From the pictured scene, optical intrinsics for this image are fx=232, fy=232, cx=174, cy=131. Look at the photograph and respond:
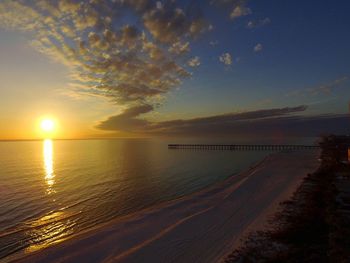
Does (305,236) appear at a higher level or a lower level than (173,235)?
higher

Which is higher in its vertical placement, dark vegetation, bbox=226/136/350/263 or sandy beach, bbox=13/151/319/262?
dark vegetation, bbox=226/136/350/263

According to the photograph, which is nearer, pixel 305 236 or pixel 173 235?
pixel 305 236

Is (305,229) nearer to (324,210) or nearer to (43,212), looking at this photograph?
(324,210)

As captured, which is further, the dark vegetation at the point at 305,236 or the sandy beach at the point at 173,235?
the sandy beach at the point at 173,235

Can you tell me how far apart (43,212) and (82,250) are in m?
11.4

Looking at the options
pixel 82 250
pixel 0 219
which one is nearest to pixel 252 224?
pixel 82 250

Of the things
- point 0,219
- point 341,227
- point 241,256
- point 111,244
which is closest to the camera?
point 241,256

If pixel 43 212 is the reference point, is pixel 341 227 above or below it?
above

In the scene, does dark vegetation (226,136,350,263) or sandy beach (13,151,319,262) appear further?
sandy beach (13,151,319,262)

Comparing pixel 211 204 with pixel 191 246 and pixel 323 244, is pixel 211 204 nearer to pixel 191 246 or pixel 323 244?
pixel 191 246

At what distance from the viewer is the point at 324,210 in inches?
610

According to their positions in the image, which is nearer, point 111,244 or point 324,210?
point 111,244

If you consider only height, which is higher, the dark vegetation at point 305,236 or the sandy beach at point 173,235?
the dark vegetation at point 305,236

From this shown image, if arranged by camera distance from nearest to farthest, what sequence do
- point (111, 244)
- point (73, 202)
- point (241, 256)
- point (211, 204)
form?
1. point (241, 256)
2. point (111, 244)
3. point (211, 204)
4. point (73, 202)
